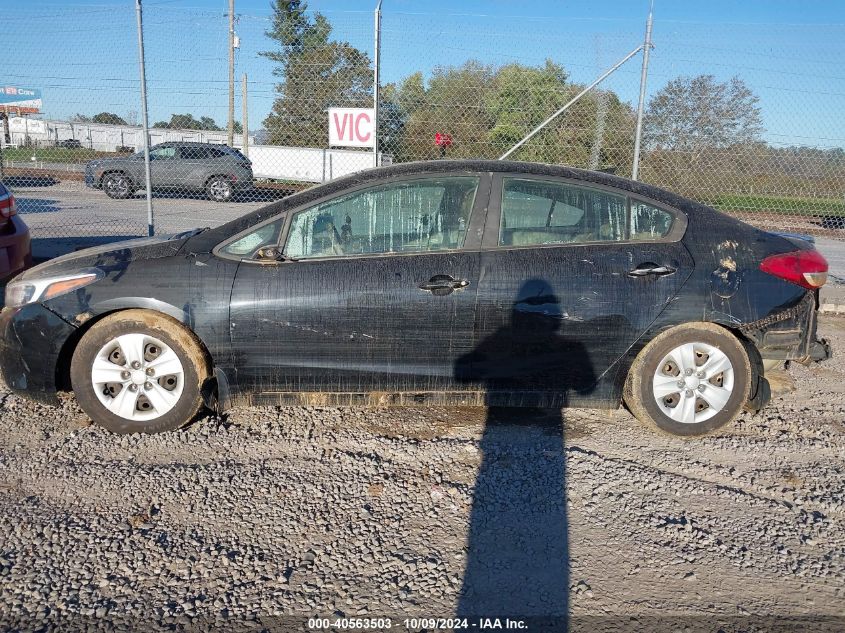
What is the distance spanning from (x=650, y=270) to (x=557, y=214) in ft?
2.12

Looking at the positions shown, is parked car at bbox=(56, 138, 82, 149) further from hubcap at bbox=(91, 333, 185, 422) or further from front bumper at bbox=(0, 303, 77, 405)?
hubcap at bbox=(91, 333, 185, 422)

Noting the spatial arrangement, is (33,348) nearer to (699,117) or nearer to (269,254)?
(269,254)

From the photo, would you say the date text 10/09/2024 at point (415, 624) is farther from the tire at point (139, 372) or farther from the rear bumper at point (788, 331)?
the rear bumper at point (788, 331)

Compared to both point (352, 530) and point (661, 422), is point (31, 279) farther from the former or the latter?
point (661, 422)

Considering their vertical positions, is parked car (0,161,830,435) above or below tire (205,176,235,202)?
below

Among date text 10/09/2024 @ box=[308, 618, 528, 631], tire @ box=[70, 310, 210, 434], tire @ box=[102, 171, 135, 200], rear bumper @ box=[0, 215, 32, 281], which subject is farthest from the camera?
tire @ box=[102, 171, 135, 200]

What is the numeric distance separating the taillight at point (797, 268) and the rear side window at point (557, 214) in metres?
0.94

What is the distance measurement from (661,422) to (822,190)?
5.98 m

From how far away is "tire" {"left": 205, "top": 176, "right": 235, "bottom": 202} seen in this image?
15211mm

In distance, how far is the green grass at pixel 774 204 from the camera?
330 inches

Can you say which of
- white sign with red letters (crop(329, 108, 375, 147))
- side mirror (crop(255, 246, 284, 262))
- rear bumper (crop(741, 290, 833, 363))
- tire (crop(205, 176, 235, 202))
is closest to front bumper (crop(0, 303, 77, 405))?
side mirror (crop(255, 246, 284, 262))

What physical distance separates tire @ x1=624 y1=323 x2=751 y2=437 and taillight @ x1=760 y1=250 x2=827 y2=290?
487 mm

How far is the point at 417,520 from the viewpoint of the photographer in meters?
3.13

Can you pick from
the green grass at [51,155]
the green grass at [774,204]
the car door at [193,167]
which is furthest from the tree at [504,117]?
the green grass at [51,155]
